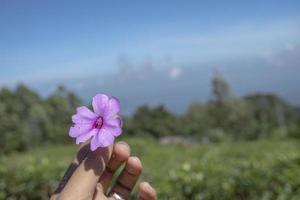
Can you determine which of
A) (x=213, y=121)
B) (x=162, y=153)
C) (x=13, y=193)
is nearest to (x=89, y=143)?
(x=13, y=193)

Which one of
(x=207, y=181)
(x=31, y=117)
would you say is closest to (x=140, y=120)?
(x=31, y=117)

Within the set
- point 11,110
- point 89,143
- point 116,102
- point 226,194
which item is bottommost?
point 11,110

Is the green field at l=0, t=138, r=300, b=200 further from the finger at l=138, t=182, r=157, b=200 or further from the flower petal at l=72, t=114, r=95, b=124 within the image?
the flower petal at l=72, t=114, r=95, b=124

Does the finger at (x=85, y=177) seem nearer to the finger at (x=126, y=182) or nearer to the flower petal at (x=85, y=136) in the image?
the flower petal at (x=85, y=136)

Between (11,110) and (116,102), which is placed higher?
(116,102)

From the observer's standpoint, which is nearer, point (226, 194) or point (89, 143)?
point (89, 143)

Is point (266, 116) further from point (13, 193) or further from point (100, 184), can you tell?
point (100, 184)

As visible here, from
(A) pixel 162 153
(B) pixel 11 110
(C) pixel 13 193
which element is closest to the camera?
(C) pixel 13 193
